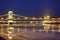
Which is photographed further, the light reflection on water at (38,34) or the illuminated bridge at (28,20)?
the illuminated bridge at (28,20)

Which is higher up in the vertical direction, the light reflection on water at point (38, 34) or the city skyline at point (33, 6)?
the city skyline at point (33, 6)

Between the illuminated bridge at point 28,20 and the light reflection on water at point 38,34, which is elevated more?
the illuminated bridge at point 28,20

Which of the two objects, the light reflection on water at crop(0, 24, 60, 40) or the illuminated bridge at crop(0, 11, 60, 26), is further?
the illuminated bridge at crop(0, 11, 60, 26)

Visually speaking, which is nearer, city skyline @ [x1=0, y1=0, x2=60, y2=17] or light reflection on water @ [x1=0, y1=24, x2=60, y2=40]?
light reflection on water @ [x1=0, y1=24, x2=60, y2=40]

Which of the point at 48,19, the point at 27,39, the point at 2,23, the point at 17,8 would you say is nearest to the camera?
the point at 27,39

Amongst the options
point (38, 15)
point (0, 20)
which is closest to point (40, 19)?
point (38, 15)

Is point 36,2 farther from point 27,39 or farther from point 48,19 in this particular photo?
point 27,39

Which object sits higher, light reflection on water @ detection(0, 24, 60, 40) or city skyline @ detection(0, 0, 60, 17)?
city skyline @ detection(0, 0, 60, 17)

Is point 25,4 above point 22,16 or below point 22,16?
above

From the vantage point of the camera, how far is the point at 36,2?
251 inches

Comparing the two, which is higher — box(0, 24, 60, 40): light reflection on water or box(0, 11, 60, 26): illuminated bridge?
box(0, 11, 60, 26): illuminated bridge

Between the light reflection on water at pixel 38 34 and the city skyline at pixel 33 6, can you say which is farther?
the city skyline at pixel 33 6


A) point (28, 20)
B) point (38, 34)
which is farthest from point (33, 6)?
point (38, 34)

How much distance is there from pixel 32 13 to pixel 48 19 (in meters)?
0.78
